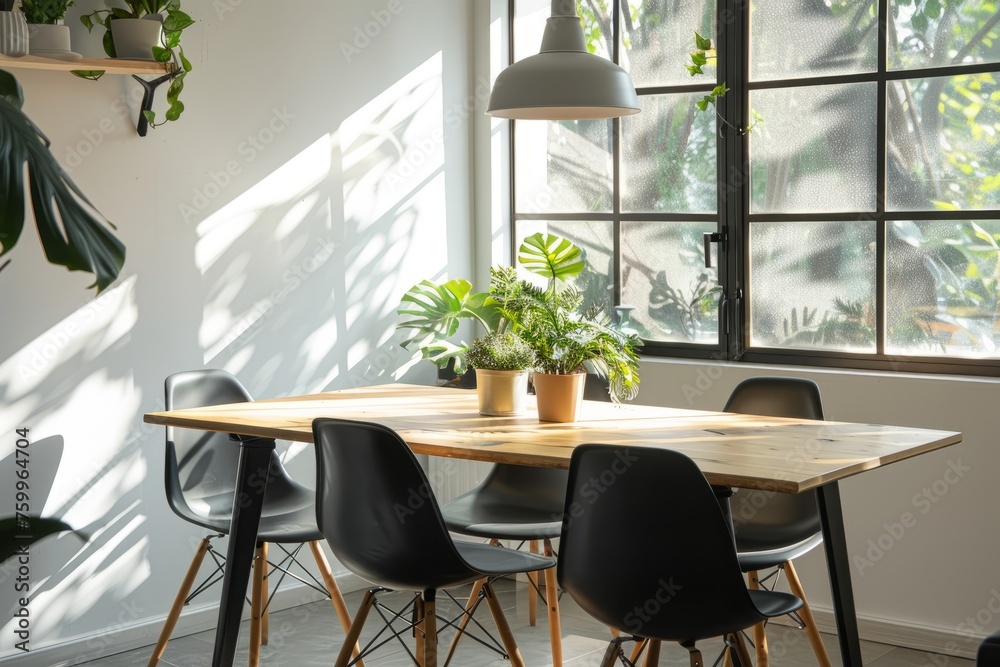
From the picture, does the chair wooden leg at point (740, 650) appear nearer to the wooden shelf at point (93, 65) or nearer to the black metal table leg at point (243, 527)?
the black metal table leg at point (243, 527)

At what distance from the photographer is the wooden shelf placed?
3.54 meters

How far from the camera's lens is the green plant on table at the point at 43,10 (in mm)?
3600

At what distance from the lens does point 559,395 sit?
3203 mm

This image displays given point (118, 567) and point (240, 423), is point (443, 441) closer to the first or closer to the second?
point (240, 423)

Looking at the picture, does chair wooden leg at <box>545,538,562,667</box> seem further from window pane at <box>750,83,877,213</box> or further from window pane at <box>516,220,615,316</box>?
window pane at <box>750,83,877,213</box>

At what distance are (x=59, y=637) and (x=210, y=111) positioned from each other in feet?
6.26

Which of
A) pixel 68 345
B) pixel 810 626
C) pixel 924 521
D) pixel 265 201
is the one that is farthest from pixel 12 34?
pixel 924 521

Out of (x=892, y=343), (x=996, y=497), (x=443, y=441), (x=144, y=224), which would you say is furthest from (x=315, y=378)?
(x=996, y=497)

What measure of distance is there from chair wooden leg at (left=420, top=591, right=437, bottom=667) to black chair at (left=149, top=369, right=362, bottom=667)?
792 mm

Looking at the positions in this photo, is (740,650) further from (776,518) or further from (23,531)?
(23,531)

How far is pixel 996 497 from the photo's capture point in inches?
151

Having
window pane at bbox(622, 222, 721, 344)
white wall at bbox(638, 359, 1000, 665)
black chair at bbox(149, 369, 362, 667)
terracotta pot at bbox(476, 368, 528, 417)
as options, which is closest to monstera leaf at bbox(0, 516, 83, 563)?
terracotta pot at bbox(476, 368, 528, 417)

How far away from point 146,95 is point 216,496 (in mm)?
1391

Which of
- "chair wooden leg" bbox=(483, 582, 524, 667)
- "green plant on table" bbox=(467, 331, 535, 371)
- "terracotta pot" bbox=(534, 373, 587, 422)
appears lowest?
"chair wooden leg" bbox=(483, 582, 524, 667)
